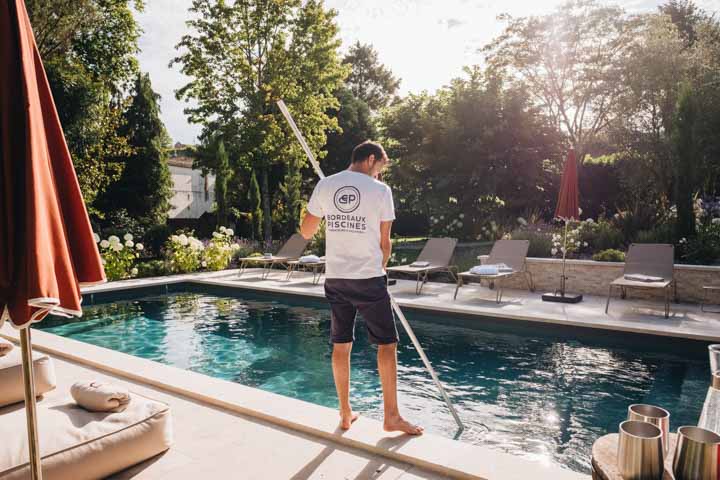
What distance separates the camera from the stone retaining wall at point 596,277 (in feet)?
24.7

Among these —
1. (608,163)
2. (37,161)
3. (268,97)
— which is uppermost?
(268,97)

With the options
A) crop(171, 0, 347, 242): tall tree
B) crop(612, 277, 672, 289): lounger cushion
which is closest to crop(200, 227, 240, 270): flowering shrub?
crop(171, 0, 347, 242): tall tree

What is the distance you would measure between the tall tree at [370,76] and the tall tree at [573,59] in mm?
15746

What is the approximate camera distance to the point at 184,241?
1181cm

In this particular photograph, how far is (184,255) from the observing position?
11875 mm

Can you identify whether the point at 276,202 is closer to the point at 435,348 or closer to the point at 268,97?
the point at 268,97

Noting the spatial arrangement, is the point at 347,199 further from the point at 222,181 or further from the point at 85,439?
the point at 222,181

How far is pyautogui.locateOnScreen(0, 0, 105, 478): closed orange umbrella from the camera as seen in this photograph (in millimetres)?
1386

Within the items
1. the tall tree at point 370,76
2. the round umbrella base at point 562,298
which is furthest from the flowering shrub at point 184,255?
the tall tree at point 370,76

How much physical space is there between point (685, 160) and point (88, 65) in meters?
14.8

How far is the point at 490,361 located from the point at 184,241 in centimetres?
859

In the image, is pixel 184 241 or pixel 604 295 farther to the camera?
pixel 184 241

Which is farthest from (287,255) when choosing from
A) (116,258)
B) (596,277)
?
(596,277)

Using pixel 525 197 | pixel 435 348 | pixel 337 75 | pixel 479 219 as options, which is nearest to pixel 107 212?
pixel 337 75
